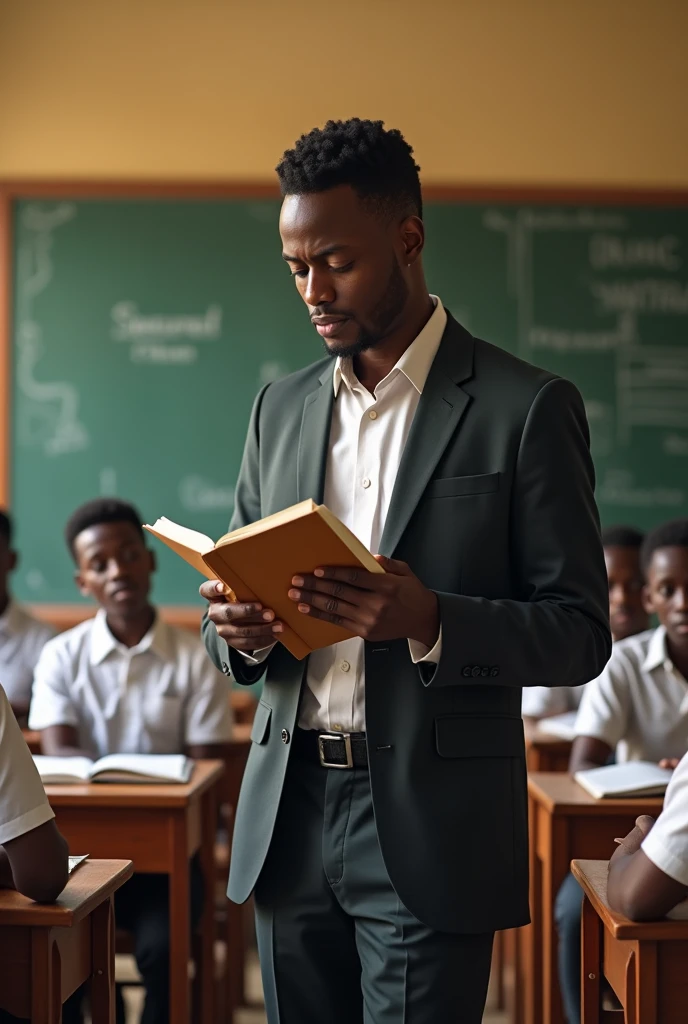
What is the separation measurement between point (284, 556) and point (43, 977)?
77 cm

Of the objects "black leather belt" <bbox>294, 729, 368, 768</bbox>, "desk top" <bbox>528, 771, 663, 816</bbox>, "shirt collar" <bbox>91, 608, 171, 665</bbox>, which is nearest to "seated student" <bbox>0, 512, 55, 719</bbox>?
"shirt collar" <bbox>91, 608, 171, 665</bbox>

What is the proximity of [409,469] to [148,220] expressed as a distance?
3577mm

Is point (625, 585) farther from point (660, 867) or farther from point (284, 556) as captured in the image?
point (284, 556)

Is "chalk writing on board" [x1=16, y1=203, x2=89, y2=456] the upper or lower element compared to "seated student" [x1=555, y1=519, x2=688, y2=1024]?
upper

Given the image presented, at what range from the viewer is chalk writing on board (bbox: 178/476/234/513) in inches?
189

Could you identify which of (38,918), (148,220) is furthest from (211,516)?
(38,918)

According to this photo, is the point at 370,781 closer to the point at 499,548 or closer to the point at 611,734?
the point at 499,548

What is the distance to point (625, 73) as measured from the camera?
4816 millimetres

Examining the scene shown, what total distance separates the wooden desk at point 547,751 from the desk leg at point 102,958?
165 centimetres

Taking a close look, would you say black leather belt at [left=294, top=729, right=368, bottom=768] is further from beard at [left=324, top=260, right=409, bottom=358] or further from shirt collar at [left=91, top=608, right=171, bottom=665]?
shirt collar at [left=91, top=608, right=171, bottom=665]

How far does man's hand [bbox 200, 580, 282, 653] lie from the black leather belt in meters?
0.14

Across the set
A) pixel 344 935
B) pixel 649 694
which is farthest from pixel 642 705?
pixel 344 935

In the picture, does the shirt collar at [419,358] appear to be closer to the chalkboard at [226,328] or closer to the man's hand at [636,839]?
the man's hand at [636,839]

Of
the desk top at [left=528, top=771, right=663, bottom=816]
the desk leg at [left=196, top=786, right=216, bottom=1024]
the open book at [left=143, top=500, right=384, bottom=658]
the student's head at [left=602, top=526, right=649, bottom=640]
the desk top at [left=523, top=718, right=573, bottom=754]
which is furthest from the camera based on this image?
the student's head at [left=602, top=526, right=649, bottom=640]
